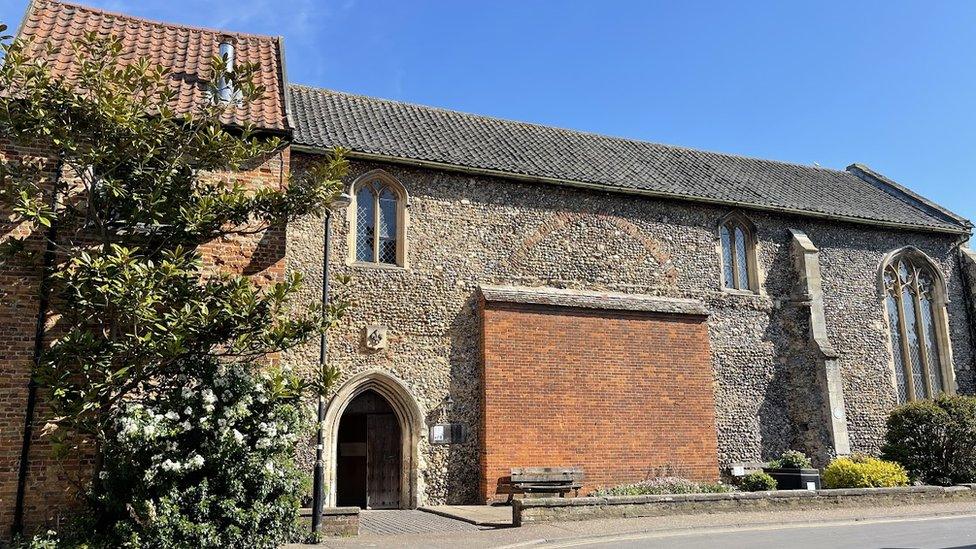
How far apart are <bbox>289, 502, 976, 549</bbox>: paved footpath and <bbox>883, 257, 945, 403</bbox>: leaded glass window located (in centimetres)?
786

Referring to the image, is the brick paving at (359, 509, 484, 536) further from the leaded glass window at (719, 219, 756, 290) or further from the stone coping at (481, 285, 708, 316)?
the leaded glass window at (719, 219, 756, 290)

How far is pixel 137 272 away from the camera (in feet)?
28.7

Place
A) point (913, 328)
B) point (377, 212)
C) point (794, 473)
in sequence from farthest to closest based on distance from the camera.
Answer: point (913, 328) < point (794, 473) < point (377, 212)

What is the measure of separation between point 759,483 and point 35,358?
14868 mm

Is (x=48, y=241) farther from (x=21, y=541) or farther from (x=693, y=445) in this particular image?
(x=693, y=445)

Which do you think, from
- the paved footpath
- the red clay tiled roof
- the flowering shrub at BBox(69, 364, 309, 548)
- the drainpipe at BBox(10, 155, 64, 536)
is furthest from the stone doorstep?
the red clay tiled roof

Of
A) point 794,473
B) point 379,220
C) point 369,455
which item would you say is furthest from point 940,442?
point 379,220

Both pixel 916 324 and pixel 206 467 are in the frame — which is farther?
pixel 916 324

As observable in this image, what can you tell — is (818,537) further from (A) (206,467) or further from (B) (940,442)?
(A) (206,467)

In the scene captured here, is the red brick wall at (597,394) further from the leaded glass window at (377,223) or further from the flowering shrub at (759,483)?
the leaded glass window at (377,223)

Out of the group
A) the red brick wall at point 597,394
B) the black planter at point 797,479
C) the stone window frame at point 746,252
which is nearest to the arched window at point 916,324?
the stone window frame at point 746,252

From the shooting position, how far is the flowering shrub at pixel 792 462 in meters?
17.3

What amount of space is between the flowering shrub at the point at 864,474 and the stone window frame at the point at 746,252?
5106 mm

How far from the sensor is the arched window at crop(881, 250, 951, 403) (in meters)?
21.9
